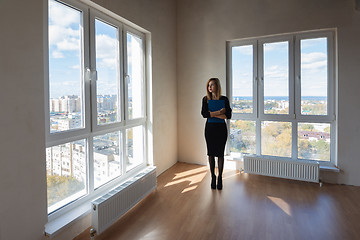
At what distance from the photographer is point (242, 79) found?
426 cm

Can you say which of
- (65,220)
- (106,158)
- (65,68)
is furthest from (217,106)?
(65,220)

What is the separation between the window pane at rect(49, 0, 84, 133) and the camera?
2170 millimetres

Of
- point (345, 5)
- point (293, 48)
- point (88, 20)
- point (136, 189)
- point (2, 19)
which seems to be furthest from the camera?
point (293, 48)

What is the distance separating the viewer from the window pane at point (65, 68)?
2.17 meters

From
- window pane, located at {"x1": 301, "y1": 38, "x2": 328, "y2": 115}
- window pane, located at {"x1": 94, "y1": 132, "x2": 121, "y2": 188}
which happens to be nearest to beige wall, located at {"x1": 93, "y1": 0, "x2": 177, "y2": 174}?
window pane, located at {"x1": 94, "y1": 132, "x2": 121, "y2": 188}

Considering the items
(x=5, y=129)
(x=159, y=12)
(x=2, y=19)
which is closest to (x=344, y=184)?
(x=159, y=12)

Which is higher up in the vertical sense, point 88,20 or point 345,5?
point 345,5

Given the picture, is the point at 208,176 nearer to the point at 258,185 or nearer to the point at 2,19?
the point at 258,185

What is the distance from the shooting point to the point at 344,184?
3.57 meters

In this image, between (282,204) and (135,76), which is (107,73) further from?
(282,204)

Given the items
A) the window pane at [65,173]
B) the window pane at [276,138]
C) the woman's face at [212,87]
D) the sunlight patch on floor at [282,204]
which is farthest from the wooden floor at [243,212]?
the woman's face at [212,87]

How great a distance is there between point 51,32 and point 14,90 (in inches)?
30.4

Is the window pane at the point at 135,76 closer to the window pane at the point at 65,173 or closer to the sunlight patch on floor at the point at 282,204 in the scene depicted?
the window pane at the point at 65,173

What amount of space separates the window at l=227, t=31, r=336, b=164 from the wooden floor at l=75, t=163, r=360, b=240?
0.70 meters
